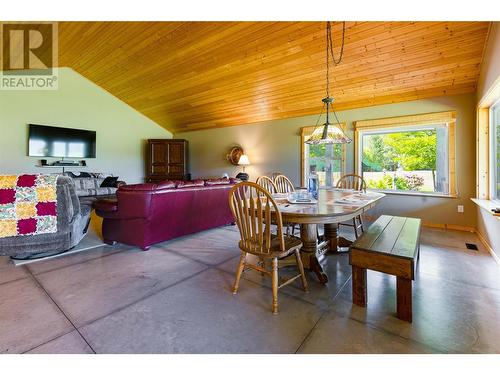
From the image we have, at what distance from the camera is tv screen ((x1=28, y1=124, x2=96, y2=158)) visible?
18.1 ft

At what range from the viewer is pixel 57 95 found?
5.90 m

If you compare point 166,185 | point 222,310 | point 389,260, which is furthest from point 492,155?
point 166,185

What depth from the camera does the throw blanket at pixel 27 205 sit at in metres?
2.44

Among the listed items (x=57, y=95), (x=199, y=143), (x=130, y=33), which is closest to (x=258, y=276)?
(x=130, y=33)

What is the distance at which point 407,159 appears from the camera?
15.0ft

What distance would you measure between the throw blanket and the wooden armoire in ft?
15.5

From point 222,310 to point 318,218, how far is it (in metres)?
0.95

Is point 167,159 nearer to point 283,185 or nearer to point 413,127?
point 283,185

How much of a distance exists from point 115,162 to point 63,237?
4.77 metres

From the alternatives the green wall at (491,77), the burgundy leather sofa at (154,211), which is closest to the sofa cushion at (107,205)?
the burgundy leather sofa at (154,211)

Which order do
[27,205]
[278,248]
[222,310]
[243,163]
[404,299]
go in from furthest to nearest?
1. [243,163]
2. [27,205]
3. [278,248]
4. [222,310]
5. [404,299]

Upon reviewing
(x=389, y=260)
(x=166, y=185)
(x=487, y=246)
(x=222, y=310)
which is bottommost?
(x=222, y=310)
